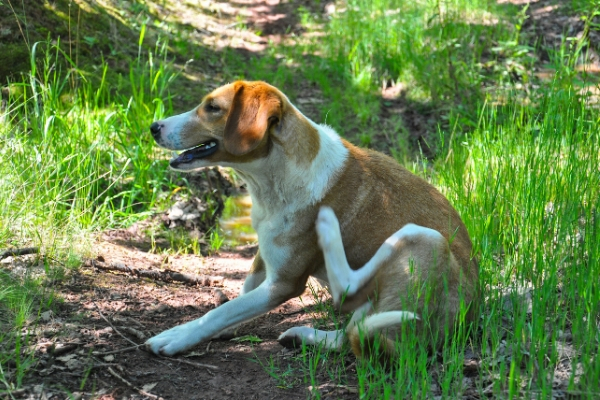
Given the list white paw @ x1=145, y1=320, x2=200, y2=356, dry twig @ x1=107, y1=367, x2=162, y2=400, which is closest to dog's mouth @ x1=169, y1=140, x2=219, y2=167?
white paw @ x1=145, y1=320, x2=200, y2=356

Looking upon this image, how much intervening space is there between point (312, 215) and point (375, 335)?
875 mm

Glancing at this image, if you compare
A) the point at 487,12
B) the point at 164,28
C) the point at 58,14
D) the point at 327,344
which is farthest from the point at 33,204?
A: the point at 487,12

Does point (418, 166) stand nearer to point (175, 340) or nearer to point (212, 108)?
point (212, 108)

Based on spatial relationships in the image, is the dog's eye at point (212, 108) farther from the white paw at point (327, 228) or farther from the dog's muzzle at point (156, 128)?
the white paw at point (327, 228)

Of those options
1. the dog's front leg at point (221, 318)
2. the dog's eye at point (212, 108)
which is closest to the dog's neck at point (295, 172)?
the dog's eye at point (212, 108)

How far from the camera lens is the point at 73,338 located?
368 centimetres

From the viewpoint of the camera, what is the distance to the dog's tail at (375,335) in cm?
344

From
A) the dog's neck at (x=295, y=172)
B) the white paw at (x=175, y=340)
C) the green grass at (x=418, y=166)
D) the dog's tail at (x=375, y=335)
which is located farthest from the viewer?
the dog's neck at (x=295, y=172)

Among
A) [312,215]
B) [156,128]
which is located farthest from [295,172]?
[156,128]

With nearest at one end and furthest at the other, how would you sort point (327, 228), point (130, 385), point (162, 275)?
point (130, 385) → point (327, 228) → point (162, 275)

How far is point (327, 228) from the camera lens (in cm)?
390

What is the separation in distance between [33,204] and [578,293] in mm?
3299

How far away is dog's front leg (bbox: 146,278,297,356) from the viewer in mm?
3809

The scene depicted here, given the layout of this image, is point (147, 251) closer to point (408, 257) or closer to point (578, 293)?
point (408, 257)
